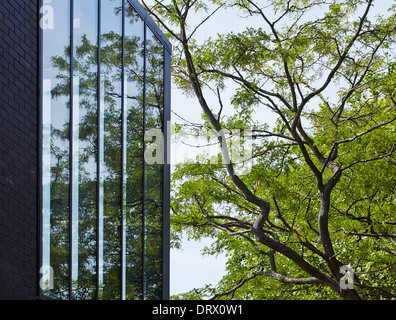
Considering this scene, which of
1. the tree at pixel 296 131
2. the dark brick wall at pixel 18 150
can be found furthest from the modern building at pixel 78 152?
the tree at pixel 296 131

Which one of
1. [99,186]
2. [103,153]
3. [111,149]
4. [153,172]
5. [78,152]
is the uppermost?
[153,172]

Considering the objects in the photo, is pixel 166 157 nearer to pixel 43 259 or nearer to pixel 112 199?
pixel 112 199

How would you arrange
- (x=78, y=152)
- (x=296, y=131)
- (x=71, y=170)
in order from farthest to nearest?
(x=296, y=131)
(x=78, y=152)
(x=71, y=170)

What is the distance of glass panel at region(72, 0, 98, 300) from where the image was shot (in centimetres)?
791

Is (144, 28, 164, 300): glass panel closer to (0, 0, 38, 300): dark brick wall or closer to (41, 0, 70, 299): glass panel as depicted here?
(41, 0, 70, 299): glass panel

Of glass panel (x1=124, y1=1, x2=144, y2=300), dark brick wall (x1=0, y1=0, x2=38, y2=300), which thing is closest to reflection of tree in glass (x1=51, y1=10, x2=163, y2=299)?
glass panel (x1=124, y1=1, x2=144, y2=300)

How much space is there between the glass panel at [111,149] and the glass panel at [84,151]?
380mm

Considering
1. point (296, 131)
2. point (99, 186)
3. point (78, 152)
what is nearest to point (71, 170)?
point (78, 152)

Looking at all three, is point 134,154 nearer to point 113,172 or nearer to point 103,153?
point 113,172

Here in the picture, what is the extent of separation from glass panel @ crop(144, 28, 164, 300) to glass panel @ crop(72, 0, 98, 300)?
7.66 feet

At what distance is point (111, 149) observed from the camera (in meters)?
9.16

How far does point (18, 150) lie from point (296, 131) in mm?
10601

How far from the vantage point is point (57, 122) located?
24.7 feet

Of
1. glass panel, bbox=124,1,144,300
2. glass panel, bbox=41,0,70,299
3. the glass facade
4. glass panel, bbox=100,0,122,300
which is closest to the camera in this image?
glass panel, bbox=41,0,70,299
